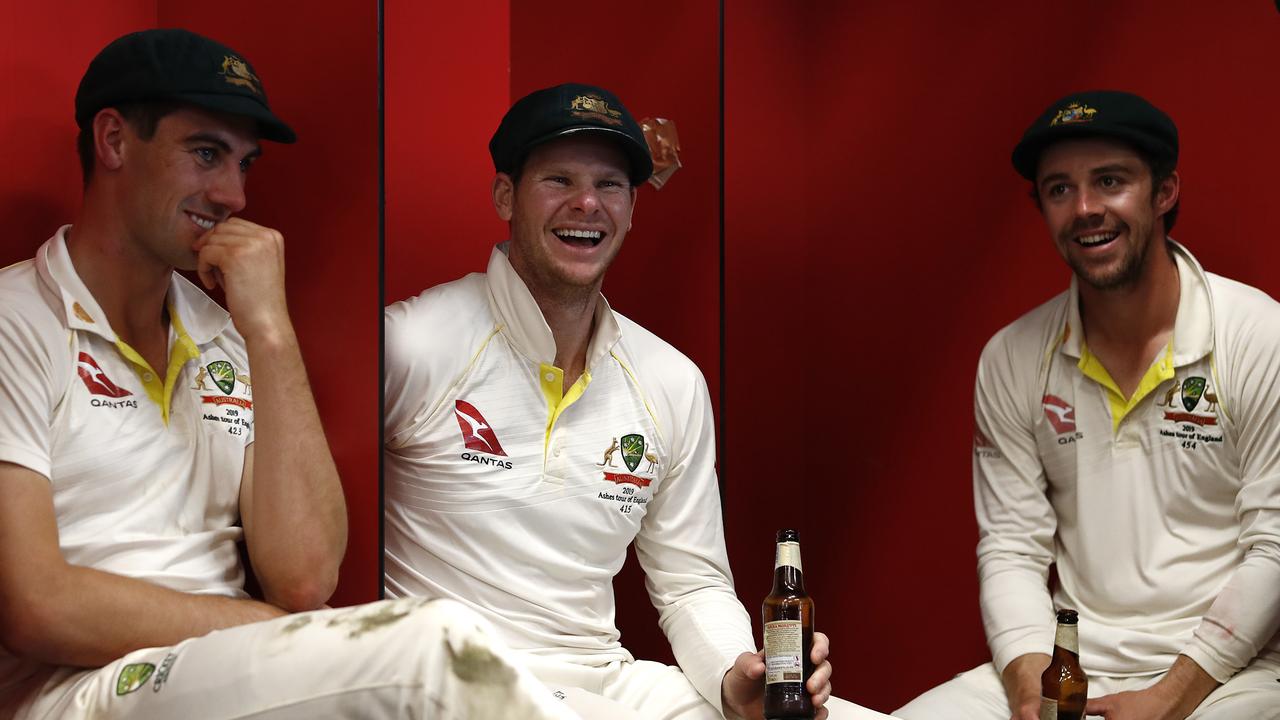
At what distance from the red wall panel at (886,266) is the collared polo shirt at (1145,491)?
0.49m

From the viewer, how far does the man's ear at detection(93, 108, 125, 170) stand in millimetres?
2062

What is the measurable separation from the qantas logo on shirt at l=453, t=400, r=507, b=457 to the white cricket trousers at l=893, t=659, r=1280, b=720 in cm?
100

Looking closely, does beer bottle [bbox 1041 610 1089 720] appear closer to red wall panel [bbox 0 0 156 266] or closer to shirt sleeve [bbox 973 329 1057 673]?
shirt sleeve [bbox 973 329 1057 673]

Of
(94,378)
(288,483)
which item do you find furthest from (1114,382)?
(94,378)

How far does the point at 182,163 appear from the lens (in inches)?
81.4

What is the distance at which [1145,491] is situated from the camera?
2.71 meters

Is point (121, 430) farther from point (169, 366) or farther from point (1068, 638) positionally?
point (1068, 638)

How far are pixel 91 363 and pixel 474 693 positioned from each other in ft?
2.73

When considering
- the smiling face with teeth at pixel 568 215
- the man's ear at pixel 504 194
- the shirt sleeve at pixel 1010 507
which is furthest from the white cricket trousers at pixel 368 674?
the shirt sleeve at pixel 1010 507

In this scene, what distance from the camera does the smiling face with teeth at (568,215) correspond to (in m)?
2.55

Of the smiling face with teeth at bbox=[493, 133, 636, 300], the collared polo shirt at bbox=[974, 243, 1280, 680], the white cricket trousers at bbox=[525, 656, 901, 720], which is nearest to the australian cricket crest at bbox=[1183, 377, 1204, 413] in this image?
the collared polo shirt at bbox=[974, 243, 1280, 680]

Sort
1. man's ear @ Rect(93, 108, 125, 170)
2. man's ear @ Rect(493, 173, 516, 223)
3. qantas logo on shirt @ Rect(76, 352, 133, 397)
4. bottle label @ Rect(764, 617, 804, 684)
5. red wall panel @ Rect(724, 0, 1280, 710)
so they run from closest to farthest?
1. qantas logo on shirt @ Rect(76, 352, 133, 397)
2. man's ear @ Rect(93, 108, 125, 170)
3. bottle label @ Rect(764, 617, 804, 684)
4. man's ear @ Rect(493, 173, 516, 223)
5. red wall panel @ Rect(724, 0, 1280, 710)

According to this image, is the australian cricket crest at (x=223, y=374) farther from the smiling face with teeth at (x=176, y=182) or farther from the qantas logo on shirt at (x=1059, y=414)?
the qantas logo on shirt at (x=1059, y=414)

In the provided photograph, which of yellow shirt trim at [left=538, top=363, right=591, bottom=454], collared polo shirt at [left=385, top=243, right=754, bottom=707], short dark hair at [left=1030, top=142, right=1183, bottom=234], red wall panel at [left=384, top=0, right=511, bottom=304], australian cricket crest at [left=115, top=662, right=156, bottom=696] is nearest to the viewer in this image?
australian cricket crest at [left=115, top=662, right=156, bottom=696]
